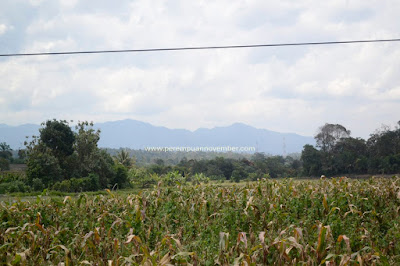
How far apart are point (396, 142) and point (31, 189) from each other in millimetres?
21234

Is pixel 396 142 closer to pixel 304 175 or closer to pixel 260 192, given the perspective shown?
pixel 304 175

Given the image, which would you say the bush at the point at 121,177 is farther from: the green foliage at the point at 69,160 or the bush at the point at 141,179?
the bush at the point at 141,179

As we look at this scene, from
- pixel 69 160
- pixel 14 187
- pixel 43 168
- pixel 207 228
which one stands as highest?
pixel 69 160

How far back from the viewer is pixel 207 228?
18.5ft

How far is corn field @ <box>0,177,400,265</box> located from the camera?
4.24 m

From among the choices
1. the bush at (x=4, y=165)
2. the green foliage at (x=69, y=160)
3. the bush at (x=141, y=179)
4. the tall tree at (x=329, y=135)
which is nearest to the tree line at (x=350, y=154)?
the tall tree at (x=329, y=135)

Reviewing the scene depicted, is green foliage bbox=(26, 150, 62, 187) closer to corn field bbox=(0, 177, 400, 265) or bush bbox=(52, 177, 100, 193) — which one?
bush bbox=(52, 177, 100, 193)

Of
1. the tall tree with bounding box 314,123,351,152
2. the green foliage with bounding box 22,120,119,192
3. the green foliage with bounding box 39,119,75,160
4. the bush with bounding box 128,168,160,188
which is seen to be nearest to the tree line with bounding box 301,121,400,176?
the tall tree with bounding box 314,123,351,152

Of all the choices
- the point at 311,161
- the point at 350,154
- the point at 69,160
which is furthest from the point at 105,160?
the point at 350,154

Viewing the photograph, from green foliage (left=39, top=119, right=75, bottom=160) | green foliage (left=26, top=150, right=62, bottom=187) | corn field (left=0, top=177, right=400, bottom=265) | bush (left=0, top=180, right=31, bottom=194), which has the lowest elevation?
bush (left=0, top=180, right=31, bottom=194)

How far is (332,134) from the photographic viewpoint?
2550 cm

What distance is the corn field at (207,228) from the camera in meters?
4.24

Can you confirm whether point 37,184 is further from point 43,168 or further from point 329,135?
point 329,135

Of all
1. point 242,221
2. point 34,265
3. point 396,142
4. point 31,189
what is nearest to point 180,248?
point 34,265
